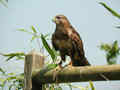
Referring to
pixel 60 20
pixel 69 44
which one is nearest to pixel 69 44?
pixel 69 44

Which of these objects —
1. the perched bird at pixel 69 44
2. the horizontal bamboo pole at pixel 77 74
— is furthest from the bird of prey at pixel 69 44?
the horizontal bamboo pole at pixel 77 74

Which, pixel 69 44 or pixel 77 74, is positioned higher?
pixel 69 44

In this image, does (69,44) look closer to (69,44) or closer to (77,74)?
(69,44)

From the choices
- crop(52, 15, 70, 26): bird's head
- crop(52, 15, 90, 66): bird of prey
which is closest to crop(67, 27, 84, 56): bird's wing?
crop(52, 15, 90, 66): bird of prey

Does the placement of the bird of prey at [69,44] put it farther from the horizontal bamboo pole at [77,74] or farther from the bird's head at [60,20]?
the horizontal bamboo pole at [77,74]

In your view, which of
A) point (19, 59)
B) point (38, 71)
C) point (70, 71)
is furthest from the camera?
point (19, 59)

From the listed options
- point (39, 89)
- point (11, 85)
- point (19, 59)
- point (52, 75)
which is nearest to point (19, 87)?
point (11, 85)

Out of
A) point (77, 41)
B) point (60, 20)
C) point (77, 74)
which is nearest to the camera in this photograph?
point (77, 74)

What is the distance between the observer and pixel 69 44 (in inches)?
50.3

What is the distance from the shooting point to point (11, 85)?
55.9 inches

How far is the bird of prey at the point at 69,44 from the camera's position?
1271mm

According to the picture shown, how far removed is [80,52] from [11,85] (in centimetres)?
55

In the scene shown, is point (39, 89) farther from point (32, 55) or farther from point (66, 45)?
point (66, 45)

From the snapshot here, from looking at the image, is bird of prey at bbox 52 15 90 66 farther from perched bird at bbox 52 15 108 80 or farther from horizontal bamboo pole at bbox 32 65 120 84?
horizontal bamboo pole at bbox 32 65 120 84
